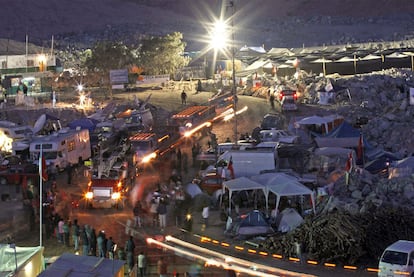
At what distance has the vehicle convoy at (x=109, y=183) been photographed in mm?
21906

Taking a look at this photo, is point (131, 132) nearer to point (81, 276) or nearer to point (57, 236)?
point (57, 236)

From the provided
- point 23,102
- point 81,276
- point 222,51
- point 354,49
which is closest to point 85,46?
point 222,51

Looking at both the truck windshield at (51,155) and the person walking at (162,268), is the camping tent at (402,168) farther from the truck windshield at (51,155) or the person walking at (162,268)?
the truck windshield at (51,155)

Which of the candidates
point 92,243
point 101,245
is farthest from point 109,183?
point 101,245

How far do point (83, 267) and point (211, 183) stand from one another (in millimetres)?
10652

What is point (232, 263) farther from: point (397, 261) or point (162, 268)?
point (397, 261)

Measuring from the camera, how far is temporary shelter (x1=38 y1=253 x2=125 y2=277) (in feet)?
40.8

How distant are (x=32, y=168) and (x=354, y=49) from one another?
124ft

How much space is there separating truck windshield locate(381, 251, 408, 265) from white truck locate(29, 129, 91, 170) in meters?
14.5

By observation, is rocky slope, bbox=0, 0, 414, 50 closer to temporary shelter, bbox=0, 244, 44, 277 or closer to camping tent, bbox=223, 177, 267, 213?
camping tent, bbox=223, 177, 267, 213

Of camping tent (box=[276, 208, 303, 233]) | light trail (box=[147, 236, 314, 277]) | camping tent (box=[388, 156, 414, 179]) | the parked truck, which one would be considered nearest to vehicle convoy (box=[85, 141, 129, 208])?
the parked truck

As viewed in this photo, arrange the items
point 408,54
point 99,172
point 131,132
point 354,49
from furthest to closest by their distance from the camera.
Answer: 1. point 354,49
2. point 408,54
3. point 131,132
4. point 99,172

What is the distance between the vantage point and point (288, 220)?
61.3ft

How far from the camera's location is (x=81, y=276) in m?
12.3
